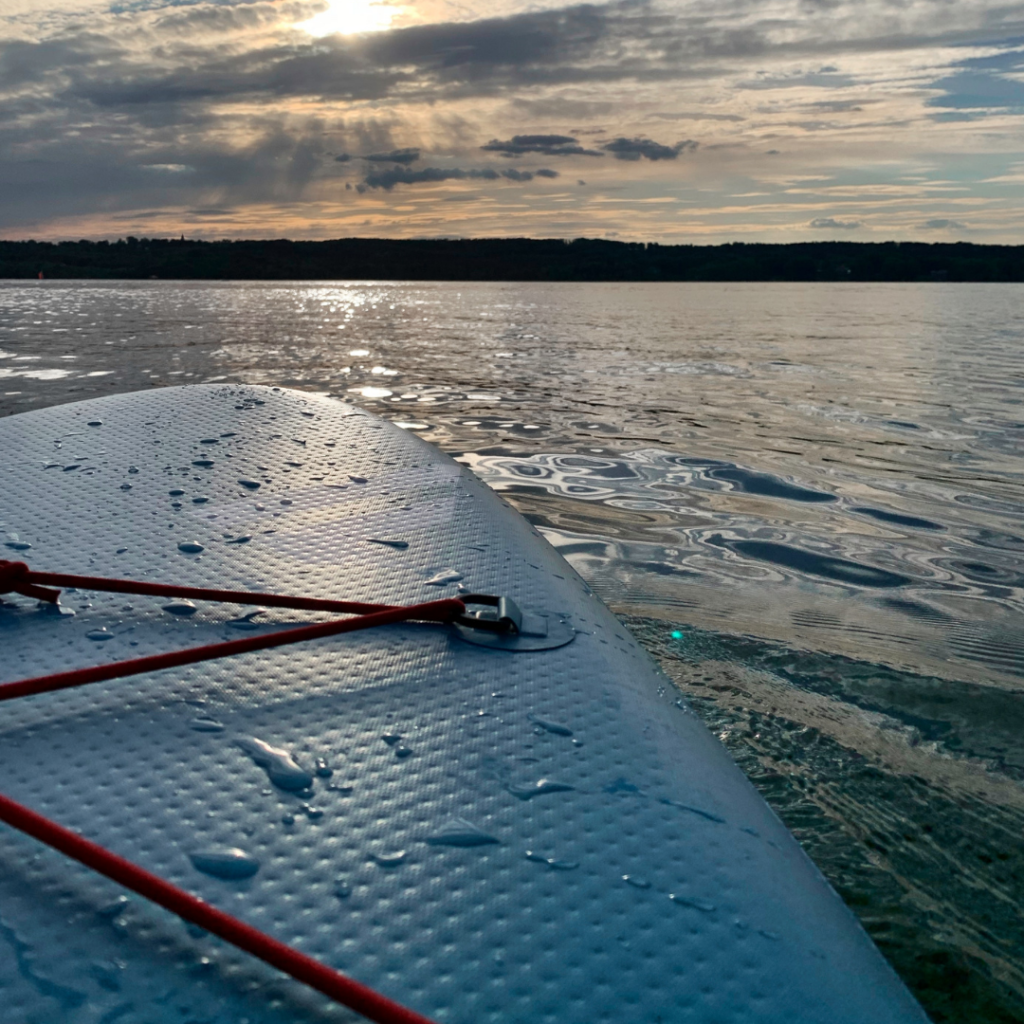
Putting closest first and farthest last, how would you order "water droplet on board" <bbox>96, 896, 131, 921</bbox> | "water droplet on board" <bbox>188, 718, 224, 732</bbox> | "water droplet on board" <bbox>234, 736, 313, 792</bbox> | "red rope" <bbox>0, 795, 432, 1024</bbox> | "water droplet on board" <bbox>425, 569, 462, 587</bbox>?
"red rope" <bbox>0, 795, 432, 1024</bbox> < "water droplet on board" <bbox>96, 896, 131, 921</bbox> < "water droplet on board" <bbox>234, 736, 313, 792</bbox> < "water droplet on board" <bbox>188, 718, 224, 732</bbox> < "water droplet on board" <bbox>425, 569, 462, 587</bbox>

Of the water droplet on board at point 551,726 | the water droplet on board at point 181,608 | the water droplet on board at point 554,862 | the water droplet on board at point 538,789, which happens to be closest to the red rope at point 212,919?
the water droplet on board at point 554,862

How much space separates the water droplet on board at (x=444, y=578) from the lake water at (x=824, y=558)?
2.76ft

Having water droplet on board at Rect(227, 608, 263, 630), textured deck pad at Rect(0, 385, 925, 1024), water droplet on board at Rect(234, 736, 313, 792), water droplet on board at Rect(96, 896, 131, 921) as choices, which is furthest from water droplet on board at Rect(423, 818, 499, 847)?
water droplet on board at Rect(227, 608, 263, 630)

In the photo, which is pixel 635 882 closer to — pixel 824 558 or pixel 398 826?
pixel 398 826

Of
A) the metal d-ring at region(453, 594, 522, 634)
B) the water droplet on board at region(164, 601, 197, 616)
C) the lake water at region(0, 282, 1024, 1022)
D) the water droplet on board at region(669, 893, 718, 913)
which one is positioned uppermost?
the water droplet on board at region(164, 601, 197, 616)

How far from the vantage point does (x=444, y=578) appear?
221 cm

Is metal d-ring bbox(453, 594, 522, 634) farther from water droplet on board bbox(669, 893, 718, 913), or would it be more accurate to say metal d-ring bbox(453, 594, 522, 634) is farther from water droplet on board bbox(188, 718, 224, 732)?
water droplet on board bbox(669, 893, 718, 913)

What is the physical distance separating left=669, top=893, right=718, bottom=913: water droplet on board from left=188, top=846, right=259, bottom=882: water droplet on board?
56 cm

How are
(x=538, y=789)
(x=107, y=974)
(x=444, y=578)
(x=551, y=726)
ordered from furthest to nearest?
1. (x=444, y=578)
2. (x=551, y=726)
3. (x=538, y=789)
4. (x=107, y=974)

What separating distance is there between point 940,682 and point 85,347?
15.7 meters

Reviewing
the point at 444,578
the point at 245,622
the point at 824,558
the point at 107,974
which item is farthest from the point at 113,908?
the point at 824,558

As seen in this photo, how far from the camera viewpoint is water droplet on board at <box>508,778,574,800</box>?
1357 millimetres

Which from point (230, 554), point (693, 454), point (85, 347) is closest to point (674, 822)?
point (230, 554)

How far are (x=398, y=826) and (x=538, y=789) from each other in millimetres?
238
